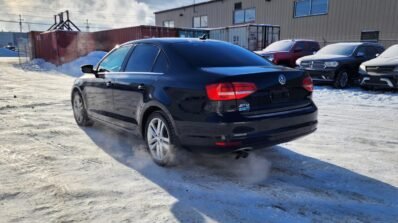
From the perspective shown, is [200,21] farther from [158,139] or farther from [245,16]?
[158,139]

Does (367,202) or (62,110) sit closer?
(367,202)

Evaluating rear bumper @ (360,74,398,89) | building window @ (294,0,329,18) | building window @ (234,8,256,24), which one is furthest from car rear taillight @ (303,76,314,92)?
building window @ (234,8,256,24)

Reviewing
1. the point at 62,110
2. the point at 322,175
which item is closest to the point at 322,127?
the point at 322,175

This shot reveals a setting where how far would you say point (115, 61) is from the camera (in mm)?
5445

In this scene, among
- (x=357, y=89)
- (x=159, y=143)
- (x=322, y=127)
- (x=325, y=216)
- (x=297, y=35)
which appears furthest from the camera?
(x=297, y=35)

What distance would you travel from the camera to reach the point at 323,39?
24.1m

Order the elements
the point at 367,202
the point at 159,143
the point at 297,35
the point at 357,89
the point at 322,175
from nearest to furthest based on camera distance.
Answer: the point at 367,202, the point at 322,175, the point at 159,143, the point at 357,89, the point at 297,35

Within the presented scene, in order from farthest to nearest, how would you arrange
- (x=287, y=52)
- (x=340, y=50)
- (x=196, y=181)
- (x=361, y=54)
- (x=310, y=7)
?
(x=310, y=7) < (x=287, y=52) < (x=340, y=50) < (x=361, y=54) < (x=196, y=181)

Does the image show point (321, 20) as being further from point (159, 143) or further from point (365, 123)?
point (159, 143)

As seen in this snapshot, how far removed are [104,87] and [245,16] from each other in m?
26.5

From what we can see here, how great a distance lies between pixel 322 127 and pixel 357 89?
6.48 metres

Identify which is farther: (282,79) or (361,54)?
(361,54)

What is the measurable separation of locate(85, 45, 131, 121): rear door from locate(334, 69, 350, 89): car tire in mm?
8777

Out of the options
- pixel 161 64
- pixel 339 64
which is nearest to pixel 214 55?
pixel 161 64
